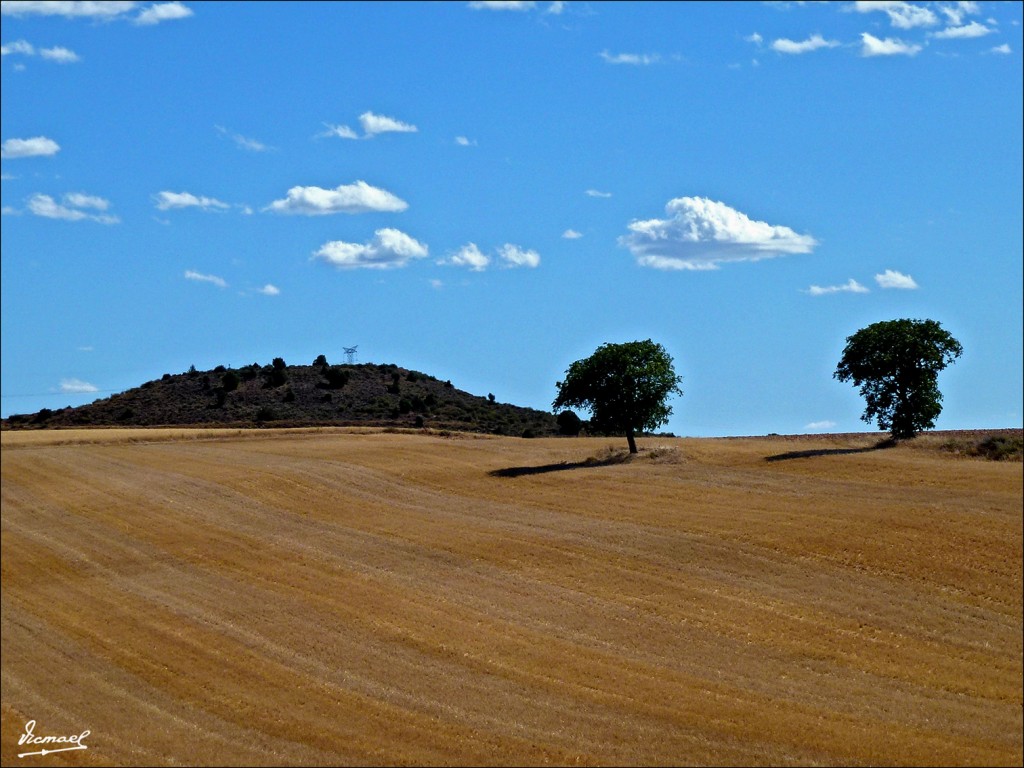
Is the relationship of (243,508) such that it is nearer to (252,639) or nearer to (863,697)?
(252,639)

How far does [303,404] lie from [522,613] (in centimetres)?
7206

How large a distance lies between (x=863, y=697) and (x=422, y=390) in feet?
297

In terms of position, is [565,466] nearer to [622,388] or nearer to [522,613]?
[622,388]

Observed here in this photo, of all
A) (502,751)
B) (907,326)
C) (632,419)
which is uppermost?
(907,326)

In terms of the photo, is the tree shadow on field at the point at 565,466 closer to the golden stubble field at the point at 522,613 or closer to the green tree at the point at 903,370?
the golden stubble field at the point at 522,613

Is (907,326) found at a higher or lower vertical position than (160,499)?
higher

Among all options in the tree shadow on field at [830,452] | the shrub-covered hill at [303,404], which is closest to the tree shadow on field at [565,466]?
the tree shadow on field at [830,452]

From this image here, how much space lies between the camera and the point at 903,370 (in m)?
63.1

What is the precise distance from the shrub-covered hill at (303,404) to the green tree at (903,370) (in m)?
39.2

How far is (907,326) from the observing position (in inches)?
2509

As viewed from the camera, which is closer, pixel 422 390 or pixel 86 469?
pixel 86 469

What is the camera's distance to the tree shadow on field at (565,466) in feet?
207

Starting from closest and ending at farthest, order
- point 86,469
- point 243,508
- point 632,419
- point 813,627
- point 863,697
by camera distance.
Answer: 1. point 863,697
2. point 813,627
3. point 243,508
4. point 86,469
5. point 632,419

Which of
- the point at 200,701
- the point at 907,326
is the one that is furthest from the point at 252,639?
the point at 907,326
